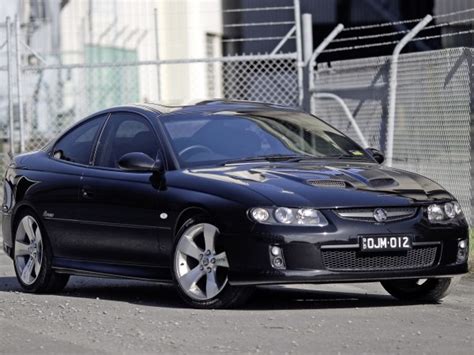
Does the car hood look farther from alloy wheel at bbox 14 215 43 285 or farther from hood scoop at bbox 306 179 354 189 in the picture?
alloy wheel at bbox 14 215 43 285

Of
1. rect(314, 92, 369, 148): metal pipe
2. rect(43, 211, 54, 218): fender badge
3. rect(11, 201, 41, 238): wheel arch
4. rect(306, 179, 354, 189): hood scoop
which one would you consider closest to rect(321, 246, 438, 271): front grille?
rect(306, 179, 354, 189): hood scoop

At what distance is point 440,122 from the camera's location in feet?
46.8

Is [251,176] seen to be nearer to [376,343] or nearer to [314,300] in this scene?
[314,300]

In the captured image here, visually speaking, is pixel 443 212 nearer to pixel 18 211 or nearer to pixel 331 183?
pixel 331 183

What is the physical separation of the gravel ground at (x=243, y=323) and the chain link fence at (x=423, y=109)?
11.7ft

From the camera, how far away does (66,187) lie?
34.3 ft

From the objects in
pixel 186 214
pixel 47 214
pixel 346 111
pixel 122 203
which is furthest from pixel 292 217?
pixel 346 111

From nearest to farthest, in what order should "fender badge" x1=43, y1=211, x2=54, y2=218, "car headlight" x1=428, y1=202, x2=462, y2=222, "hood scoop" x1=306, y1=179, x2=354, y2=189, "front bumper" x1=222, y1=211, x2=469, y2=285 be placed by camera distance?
"front bumper" x1=222, y1=211, x2=469, y2=285
"hood scoop" x1=306, y1=179, x2=354, y2=189
"car headlight" x1=428, y1=202, x2=462, y2=222
"fender badge" x1=43, y1=211, x2=54, y2=218

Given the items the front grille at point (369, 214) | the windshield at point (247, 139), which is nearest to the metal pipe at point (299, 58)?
the windshield at point (247, 139)

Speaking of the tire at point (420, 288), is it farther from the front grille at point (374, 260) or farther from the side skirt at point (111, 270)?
the side skirt at point (111, 270)

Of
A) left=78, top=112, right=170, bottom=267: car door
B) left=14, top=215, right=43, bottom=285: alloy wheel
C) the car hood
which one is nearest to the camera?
the car hood

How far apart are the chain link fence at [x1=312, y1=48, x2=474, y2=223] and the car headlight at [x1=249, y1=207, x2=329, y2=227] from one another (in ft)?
17.2

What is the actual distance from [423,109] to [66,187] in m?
5.26

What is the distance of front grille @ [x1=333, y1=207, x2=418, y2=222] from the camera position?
8773mm
